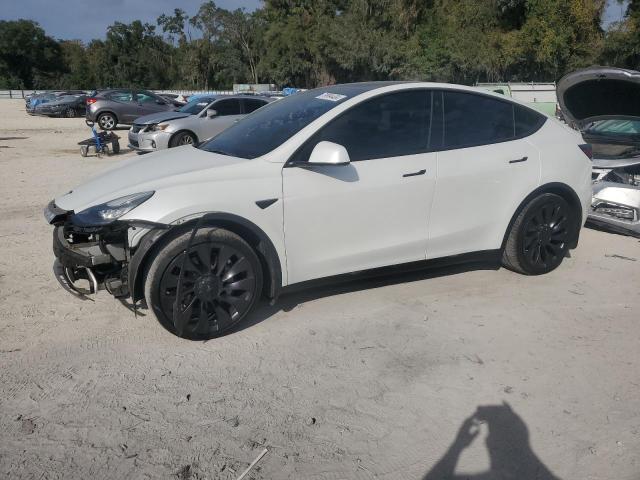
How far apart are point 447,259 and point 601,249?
102 inches

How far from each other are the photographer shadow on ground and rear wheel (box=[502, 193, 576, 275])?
2.04 m

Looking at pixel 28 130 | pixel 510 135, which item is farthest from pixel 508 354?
pixel 28 130

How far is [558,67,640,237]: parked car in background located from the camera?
20.7 ft

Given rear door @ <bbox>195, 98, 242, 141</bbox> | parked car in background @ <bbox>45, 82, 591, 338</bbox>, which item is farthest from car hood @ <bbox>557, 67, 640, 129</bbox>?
rear door @ <bbox>195, 98, 242, 141</bbox>

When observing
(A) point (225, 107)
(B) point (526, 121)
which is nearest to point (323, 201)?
(B) point (526, 121)

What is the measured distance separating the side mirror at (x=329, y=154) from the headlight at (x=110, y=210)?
1095mm

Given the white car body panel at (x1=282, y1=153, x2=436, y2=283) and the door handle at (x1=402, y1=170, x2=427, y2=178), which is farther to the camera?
the door handle at (x1=402, y1=170, x2=427, y2=178)

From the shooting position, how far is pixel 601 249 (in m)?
6.15

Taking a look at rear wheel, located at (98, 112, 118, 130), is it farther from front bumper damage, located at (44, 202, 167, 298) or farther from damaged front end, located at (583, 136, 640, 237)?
front bumper damage, located at (44, 202, 167, 298)

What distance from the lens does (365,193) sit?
4.03 meters

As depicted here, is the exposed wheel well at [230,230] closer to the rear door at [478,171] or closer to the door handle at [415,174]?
the door handle at [415,174]

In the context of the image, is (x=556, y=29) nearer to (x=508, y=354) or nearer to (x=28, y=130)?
(x=28, y=130)

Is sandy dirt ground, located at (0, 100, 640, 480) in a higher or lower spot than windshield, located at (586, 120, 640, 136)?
lower

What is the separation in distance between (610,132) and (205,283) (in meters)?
6.89
